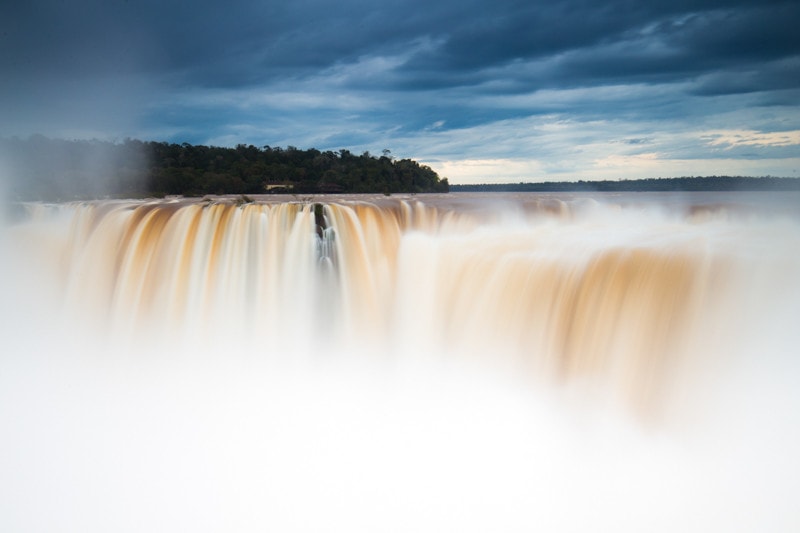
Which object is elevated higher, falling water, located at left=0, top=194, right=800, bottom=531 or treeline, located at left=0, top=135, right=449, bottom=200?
treeline, located at left=0, top=135, right=449, bottom=200

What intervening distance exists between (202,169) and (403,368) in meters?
20.9

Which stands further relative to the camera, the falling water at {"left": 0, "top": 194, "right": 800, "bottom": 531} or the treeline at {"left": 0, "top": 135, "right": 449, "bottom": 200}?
the treeline at {"left": 0, "top": 135, "right": 449, "bottom": 200}

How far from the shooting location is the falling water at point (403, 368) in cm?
720

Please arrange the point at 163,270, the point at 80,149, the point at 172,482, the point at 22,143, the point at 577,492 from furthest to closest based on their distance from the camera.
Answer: the point at 80,149, the point at 22,143, the point at 163,270, the point at 172,482, the point at 577,492

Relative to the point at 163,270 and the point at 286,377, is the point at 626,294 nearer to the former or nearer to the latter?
the point at 286,377

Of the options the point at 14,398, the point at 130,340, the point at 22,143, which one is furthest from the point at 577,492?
the point at 22,143

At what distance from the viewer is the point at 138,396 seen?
10.8 metres

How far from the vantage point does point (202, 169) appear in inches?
1086

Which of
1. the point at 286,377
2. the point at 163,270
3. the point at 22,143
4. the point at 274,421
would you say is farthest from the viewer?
the point at 22,143

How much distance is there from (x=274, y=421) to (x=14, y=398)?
5335 mm

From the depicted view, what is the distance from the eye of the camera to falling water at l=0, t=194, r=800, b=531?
720cm

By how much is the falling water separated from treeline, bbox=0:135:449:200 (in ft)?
34.4

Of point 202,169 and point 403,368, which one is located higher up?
point 202,169

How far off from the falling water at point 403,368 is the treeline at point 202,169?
10.5 m
